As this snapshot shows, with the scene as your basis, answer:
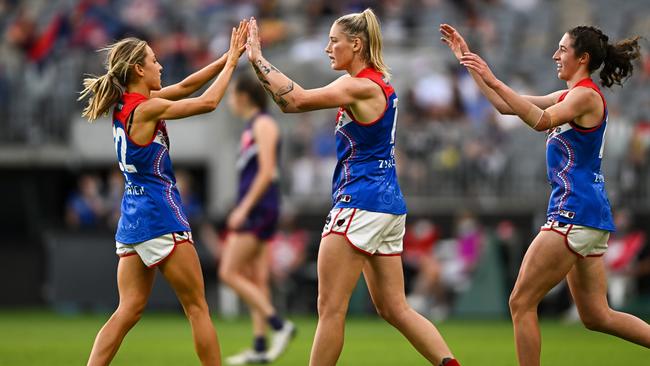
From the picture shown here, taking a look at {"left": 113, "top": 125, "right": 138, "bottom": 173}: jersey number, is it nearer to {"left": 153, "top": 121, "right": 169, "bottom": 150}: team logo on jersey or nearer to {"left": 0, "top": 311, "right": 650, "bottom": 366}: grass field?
{"left": 153, "top": 121, "right": 169, "bottom": 150}: team logo on jersey

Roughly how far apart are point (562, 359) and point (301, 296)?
8.73 m

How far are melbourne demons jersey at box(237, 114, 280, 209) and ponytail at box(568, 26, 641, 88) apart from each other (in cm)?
440

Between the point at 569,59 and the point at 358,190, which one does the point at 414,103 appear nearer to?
the point at 569,59

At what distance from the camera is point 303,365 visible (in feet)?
37.0

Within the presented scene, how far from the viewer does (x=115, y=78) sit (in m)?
8.12

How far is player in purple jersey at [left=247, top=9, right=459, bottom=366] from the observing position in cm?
789

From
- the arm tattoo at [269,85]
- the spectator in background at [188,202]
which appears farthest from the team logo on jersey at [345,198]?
the spectator in background at [188,202]

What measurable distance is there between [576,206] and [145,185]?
2943 millimetres

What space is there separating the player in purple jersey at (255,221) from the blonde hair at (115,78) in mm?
3683

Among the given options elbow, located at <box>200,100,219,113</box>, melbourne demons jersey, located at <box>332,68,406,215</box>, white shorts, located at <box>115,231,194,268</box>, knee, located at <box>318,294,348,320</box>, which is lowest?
knee, located at <box>318,294,348,320</box>

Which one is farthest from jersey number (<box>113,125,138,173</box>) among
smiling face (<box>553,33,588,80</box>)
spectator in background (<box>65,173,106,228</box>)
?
spectator in background (<box>65,173,106,228</box>)

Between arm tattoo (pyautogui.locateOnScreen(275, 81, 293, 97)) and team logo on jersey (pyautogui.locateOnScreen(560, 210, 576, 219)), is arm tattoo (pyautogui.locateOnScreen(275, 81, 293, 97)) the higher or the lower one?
the higher one

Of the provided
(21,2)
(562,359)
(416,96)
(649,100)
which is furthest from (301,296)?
(21,2)

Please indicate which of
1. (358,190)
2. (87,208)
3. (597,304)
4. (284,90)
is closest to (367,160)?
Answer: (358,190)
